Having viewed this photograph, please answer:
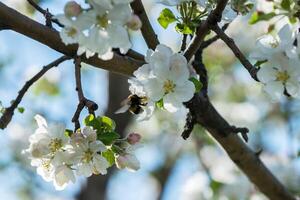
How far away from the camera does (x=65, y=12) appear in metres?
1.06

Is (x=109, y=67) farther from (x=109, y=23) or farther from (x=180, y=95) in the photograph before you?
(x=109, y=23)

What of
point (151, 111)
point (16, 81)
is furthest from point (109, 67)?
point (16, 81)

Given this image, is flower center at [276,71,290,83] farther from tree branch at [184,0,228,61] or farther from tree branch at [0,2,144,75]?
tree branch at [0,2,144,75]

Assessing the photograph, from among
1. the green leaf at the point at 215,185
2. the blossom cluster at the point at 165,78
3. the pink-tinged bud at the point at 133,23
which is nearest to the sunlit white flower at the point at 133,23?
the pink-tinged bud at the point at 133,23

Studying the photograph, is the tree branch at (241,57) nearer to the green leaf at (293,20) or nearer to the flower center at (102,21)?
the green leaf at (293,20)

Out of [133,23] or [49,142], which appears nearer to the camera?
[133,23]

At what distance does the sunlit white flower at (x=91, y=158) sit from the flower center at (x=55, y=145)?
0.05m

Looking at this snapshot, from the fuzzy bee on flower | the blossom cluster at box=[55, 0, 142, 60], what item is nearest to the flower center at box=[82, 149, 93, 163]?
the fuzzy bee on flower

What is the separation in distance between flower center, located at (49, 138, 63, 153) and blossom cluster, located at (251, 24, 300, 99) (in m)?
0.38

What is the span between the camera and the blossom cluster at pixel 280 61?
1.14m

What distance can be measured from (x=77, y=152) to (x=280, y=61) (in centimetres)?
40

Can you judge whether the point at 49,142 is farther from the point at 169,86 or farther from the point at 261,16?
the point at 261,16

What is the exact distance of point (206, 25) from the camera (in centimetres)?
128

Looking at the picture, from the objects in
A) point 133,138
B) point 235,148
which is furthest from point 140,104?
point 235,148
